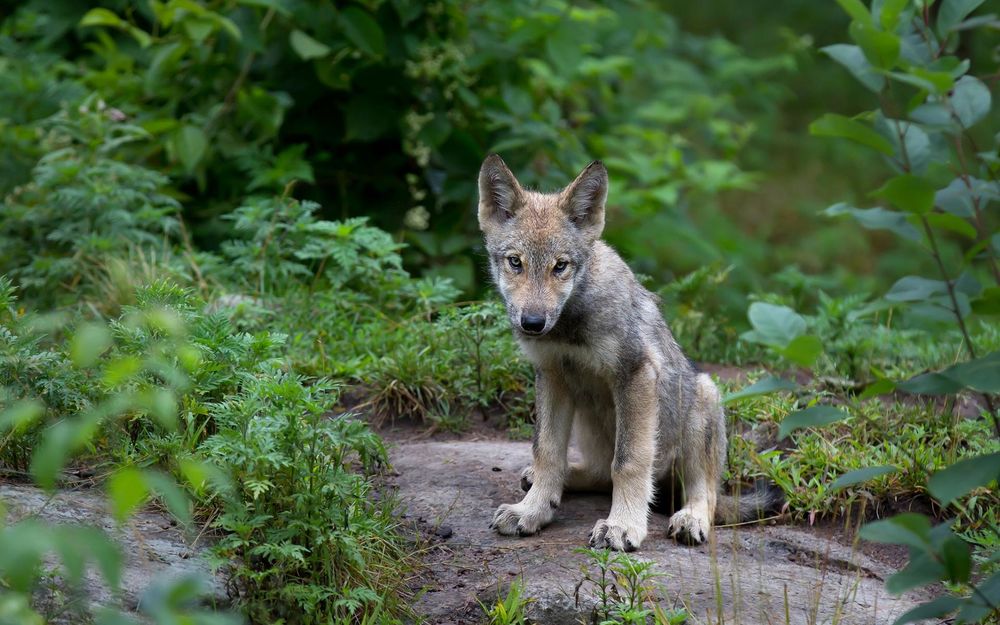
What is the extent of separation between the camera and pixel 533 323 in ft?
16.1

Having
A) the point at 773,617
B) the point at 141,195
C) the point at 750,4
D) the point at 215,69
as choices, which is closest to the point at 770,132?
the point at 750,4

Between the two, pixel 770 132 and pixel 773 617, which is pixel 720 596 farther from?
pixel 770 132

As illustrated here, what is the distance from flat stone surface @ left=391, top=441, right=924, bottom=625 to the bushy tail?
0.36 ft

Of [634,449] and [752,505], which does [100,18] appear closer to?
[634,449]

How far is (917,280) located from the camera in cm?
333

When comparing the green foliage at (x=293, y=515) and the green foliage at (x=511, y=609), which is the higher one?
the green foliage at (x=293, y=515)

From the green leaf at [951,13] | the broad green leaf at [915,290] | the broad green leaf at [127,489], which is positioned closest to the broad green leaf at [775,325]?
the broad green leaf at [915,290]

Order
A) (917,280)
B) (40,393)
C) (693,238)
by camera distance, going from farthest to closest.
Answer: (693,238) → (40,393) → (917,280)

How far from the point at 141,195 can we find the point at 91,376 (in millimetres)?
3131

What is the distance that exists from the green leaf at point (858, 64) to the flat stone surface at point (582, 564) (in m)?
1.97

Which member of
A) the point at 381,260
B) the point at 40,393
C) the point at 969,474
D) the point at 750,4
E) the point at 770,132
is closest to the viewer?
the point at 969,474

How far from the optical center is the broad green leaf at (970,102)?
3.30 meters

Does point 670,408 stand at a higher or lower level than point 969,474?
lower

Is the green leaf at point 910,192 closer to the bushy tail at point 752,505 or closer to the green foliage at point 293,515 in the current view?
the green foliage at point 293,515
